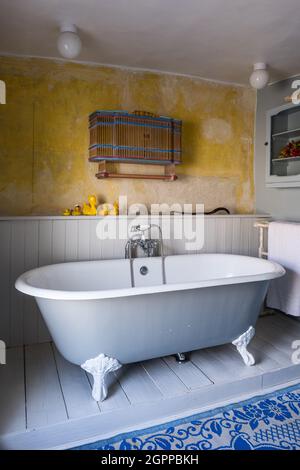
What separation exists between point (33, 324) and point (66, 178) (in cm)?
114

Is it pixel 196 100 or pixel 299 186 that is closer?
pixel 299 186

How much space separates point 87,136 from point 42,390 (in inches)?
74.4

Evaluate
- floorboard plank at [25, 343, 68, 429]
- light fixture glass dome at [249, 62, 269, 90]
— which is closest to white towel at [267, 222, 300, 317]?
light fixture glass dome at [249, 62, 269, 90]

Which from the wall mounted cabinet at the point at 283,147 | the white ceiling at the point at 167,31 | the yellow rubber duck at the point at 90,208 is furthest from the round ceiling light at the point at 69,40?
the wall mounted cabinet at the point at 283,147

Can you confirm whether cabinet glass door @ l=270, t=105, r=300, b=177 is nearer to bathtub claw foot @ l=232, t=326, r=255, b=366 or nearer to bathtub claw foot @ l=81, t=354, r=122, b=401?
bathtub claw foot @ l=232, t=326, r=255, b=366

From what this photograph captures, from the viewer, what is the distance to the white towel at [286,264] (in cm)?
278

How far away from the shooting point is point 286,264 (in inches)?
113

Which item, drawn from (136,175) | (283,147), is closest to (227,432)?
(136,175)

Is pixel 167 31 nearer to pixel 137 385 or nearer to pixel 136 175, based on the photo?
pixel 136 175

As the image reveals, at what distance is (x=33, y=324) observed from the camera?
104 inches

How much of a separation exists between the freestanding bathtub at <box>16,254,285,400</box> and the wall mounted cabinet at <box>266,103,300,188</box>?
3.24 ft
